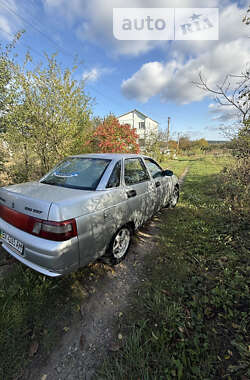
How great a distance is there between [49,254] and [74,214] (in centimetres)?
47

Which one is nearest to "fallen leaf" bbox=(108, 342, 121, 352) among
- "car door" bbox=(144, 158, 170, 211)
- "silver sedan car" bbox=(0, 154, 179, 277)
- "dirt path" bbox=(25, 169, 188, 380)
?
"dirt path" bbox=(25, 169, 188, 380)

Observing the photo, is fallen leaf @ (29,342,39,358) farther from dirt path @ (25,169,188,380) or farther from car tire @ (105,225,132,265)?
car tire @ (105,225,132,265)

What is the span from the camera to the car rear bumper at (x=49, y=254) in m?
1.63

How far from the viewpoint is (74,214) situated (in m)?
1.72

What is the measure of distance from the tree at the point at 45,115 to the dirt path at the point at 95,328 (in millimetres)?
4346

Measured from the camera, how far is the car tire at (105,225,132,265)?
2461 mm

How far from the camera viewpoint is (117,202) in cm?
233

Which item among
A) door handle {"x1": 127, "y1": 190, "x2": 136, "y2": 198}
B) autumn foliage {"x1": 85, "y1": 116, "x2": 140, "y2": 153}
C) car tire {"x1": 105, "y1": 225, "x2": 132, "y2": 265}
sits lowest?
car tire {"x1": 105, "y1": 225, "x2": 132, "y2": 265}

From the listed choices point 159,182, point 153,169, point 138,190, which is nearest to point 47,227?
point 138,190

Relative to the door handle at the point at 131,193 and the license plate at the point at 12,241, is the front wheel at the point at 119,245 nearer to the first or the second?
the door handle at the point at 131,193

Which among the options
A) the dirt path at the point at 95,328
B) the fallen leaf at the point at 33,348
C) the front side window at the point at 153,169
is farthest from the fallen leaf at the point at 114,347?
the front side window at the point at 153,169

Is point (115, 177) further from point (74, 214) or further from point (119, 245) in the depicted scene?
point (119, 245)

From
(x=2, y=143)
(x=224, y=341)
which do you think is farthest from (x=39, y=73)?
(x=224, y=341)

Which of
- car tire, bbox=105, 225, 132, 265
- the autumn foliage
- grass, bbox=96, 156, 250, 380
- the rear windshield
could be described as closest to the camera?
grass, bbox=96, 156, 250, 380
